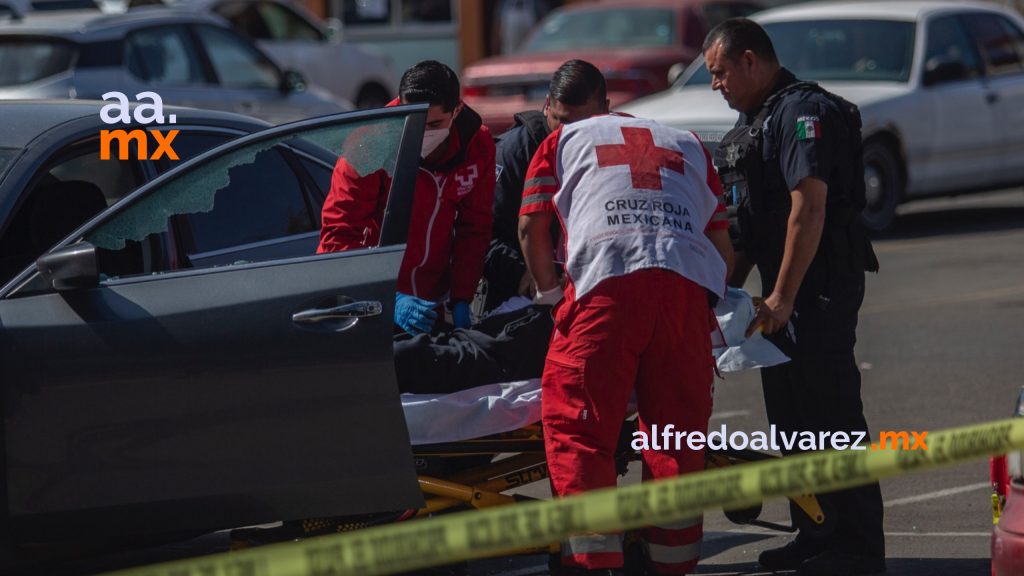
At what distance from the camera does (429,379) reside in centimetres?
514

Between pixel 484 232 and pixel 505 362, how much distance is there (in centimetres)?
52

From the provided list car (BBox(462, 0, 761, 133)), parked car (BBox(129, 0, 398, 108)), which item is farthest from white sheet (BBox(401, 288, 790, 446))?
parked car (BBox(129, 0, 398, 108))

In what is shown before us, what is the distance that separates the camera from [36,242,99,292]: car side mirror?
4.69 m

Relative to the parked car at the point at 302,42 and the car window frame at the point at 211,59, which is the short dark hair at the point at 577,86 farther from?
the parked car at the point at 302,42

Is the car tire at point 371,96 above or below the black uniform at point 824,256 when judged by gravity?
below

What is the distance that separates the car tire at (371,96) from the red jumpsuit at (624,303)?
49.3ft

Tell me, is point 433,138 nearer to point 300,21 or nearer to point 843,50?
point 843,50

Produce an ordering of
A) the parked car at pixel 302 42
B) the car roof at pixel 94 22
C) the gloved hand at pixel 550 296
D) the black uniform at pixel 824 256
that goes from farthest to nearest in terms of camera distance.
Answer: the parked car at pixel 302 42 < the car roof at pixel 94 22 < the black uniform at pixel 824 256 < the gloved hand at pixel 550 296

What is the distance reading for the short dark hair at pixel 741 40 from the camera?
5520 millimetres

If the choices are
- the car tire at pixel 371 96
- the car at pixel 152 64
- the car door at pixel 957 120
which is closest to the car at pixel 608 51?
the car at pixel 152 64

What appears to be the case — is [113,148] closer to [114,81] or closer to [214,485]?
[214,485]

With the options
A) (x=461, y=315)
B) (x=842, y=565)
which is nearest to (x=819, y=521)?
(x=842, y=565)

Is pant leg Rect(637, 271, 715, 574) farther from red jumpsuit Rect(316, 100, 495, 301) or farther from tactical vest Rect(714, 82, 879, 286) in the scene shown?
red jumpsuit Rect(316, 100, 495, 301)

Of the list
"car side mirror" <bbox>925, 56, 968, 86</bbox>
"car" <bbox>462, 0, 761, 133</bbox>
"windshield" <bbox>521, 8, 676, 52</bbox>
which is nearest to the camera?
"car side mirror" <bbox>925, 56, 968, 86</bbox>
